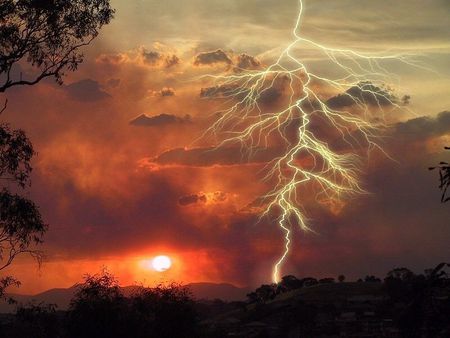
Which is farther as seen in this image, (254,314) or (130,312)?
(254,314)

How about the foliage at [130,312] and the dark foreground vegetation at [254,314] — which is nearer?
the dark foreground vegetation at [254,314]

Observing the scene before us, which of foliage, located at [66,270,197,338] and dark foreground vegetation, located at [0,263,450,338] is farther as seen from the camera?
foliage, located at [66,270,197,338]

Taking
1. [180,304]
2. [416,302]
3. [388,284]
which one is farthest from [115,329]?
[388,284]

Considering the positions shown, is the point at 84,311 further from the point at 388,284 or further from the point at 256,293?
the point at 256,293

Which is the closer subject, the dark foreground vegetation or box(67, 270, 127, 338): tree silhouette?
the dark foreground vegetation

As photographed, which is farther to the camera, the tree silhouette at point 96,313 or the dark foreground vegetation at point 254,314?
the tree silhouette at point 96,313

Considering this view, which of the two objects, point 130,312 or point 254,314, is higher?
point 254,314

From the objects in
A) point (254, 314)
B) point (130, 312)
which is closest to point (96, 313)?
point (130, 312)

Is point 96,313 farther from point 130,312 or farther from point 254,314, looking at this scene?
point 254,314
